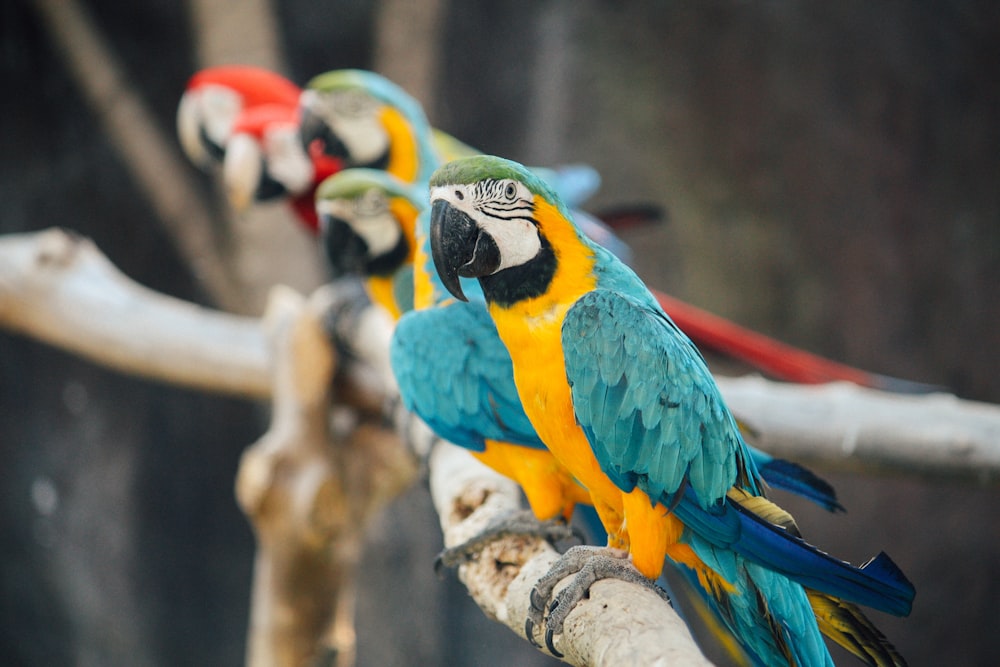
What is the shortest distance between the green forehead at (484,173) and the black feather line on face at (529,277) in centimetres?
5

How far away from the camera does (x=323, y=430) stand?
1.76 metres

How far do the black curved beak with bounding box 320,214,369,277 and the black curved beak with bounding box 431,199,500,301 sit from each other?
0.65 m

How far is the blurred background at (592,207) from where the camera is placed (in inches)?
86.5

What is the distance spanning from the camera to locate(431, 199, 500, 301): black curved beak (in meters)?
0.69

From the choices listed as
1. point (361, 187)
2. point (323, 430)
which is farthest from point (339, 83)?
point (323, 430)

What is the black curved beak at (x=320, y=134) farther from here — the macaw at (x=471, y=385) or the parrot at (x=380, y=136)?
the macaw at (x=471, y=385)

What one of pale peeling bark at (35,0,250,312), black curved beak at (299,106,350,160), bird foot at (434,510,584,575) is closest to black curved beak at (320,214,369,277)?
black curved beak at (299,106,350,160)

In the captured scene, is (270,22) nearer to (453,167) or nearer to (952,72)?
(952,72)

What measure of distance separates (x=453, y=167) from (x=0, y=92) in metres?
2.29

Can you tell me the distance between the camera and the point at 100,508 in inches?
102

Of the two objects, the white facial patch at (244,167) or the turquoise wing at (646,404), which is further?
the white facial patch at (244,167)

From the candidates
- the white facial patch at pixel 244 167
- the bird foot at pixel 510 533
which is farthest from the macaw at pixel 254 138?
the bird foot at pixel 510 533

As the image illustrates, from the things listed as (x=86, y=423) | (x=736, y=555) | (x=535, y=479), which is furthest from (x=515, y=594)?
(x=86, y=423)

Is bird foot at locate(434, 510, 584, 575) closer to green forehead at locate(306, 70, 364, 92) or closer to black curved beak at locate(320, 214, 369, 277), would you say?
black curved beak at locate(320, 214, 369, 277)
